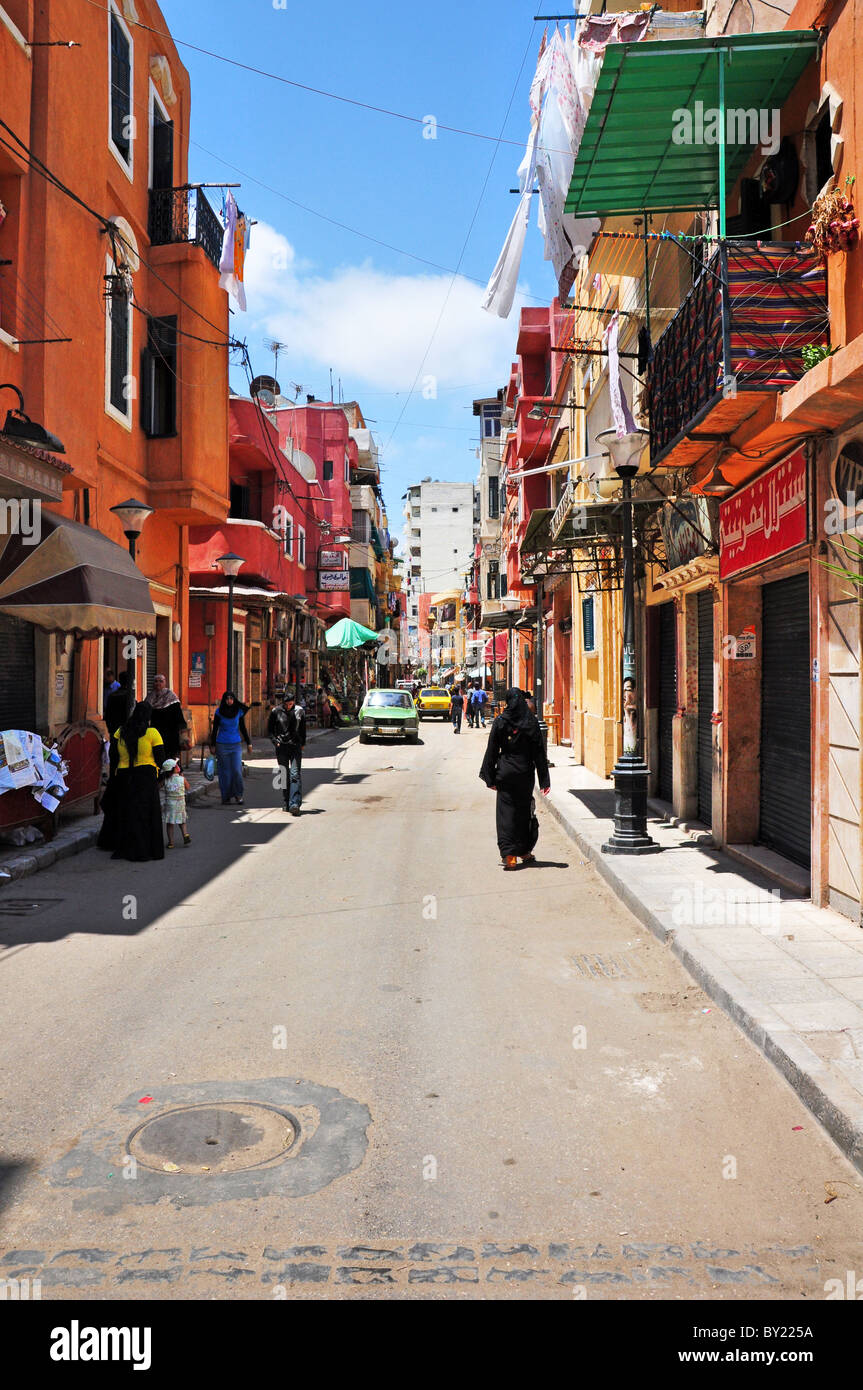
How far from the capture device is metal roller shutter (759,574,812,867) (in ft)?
29.5

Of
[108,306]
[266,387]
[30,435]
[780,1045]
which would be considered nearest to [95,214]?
[108,306]

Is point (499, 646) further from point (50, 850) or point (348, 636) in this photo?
point (50, 850)

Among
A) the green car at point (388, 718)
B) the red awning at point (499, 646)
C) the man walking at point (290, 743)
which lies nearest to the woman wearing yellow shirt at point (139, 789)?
the man walking at point (290, 743)

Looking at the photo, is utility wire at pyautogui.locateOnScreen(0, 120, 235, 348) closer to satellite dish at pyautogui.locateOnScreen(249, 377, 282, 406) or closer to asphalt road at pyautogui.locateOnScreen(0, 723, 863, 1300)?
asphalt road at pyautogui.locateOnScreen(0, 723, 863, 1300)

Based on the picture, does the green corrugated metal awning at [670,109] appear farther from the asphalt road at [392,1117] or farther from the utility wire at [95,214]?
the asphalt road at [392,1117]

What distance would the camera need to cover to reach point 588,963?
22.7 ft

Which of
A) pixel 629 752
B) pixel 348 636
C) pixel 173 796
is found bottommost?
pixel 173 796

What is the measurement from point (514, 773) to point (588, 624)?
37.7ft

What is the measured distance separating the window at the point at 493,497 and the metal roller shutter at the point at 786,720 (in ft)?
156

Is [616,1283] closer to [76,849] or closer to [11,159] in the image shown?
[76,849]

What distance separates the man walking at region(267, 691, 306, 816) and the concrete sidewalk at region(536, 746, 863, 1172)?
199 inches

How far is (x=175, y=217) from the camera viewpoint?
17.2 m

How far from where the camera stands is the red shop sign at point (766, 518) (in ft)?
26.4
